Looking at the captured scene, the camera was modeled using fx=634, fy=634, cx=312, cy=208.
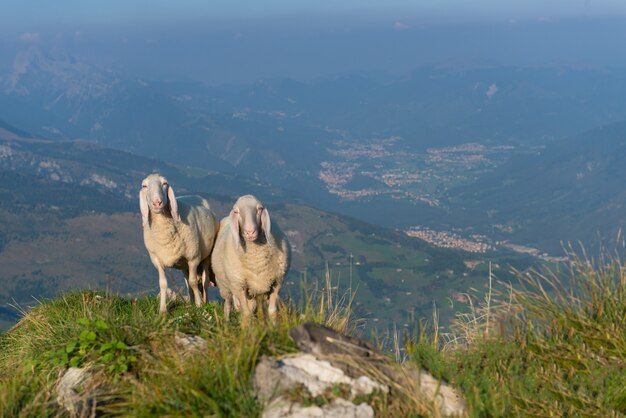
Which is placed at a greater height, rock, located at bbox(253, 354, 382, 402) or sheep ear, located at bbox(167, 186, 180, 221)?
sheep ear, located at bbox(167, 186, 180, 221)

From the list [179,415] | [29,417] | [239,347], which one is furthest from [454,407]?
[29,417]

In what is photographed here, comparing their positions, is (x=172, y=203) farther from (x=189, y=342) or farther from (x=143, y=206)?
(x=189, y=342)

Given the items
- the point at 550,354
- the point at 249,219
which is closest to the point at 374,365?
the point at 550,354

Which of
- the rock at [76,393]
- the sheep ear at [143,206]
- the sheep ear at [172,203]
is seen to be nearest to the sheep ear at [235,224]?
the sheep ear at [172,203]

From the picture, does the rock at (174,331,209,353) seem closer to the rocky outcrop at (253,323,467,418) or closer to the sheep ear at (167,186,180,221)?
the rocky outcrop at (253,323,467,418)

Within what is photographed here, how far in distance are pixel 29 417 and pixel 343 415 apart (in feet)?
10.2

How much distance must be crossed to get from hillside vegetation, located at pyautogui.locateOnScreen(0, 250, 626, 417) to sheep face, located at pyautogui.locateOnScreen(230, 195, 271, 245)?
2148 mm

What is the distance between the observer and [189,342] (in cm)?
780

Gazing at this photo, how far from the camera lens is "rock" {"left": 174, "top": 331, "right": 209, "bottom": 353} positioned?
7273 mm

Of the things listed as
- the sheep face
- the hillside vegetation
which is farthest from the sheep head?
the hillside vegetation

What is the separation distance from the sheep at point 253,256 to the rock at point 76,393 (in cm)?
371

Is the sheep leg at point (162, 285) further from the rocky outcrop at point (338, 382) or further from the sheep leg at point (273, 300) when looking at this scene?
the rocky outcrop at point (338, 382)

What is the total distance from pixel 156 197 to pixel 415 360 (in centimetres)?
672

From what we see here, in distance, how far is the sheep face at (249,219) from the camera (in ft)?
35.3
